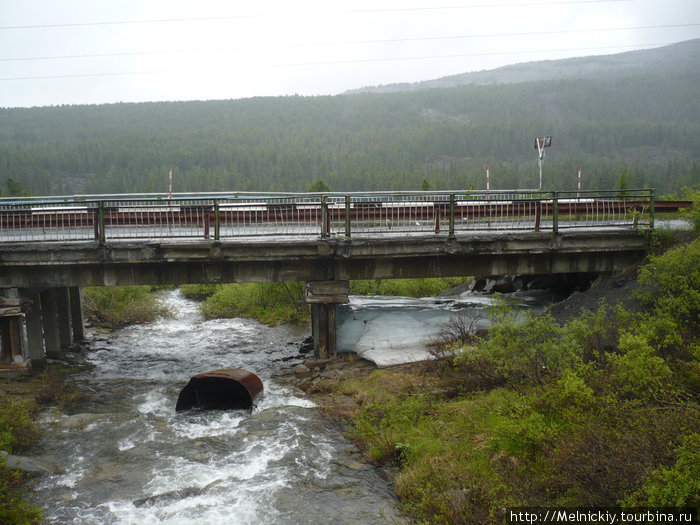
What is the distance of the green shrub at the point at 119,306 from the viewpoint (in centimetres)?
2089

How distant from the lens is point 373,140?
121m

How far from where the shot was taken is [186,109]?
463ft

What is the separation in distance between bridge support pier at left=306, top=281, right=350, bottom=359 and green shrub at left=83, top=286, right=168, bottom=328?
421 inches

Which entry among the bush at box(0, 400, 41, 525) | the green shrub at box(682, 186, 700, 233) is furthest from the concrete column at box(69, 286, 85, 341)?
the green shrub at box(682, 186, 700, 233)

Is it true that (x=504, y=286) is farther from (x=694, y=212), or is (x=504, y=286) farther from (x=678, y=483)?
(x=678, y=483)

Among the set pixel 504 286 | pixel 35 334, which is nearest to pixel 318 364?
pixel 35 334

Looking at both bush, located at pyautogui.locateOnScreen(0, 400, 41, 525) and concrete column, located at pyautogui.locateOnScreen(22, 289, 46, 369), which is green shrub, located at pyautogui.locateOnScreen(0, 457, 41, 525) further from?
concrete column, located at pyautogui.locateOnScreen(22, 289, 46, 369)

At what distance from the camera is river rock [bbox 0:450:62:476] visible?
8.29 metres

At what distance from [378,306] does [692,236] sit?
28.5ft

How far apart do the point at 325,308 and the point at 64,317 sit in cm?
903

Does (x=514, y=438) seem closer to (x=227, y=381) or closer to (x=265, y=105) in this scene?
(x=227, y=381)

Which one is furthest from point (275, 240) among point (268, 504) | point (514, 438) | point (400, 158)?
point (400, 158)

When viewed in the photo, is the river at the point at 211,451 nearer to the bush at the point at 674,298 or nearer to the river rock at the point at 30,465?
the river rock at the point at 30,465

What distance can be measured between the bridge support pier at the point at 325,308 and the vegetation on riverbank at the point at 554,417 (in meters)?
2.92
